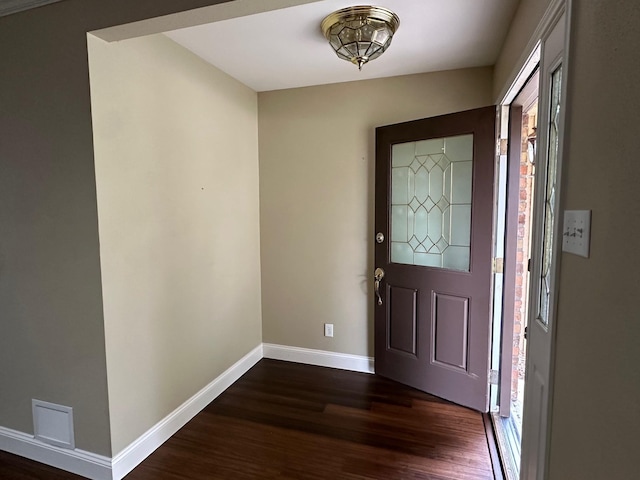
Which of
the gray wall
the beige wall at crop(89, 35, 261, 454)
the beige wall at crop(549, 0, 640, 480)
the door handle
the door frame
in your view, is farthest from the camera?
the door handle

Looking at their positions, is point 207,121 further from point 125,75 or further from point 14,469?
point 14,469

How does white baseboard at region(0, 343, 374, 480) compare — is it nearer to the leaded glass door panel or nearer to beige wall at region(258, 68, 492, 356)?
beige wall at region(258, 68, 492, 356)

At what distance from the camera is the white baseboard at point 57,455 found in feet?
6.14

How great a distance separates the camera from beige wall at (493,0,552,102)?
1484 mm

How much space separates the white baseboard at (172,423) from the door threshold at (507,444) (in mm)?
1945

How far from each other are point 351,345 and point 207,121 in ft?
7.14

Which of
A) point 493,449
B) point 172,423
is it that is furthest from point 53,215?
point 493,449

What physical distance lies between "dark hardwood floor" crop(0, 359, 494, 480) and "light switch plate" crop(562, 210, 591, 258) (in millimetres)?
1489

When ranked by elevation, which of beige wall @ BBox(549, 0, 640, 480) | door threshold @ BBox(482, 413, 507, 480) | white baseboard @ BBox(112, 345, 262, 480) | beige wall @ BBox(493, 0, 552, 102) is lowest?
door threshold @ BBox(482, 413, 507, 480)

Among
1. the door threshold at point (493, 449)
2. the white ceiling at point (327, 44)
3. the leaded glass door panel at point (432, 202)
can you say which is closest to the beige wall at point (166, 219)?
the white ceiling at point (327, 44)

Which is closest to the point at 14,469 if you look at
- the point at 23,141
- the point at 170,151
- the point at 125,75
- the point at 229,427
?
the point at 229,427

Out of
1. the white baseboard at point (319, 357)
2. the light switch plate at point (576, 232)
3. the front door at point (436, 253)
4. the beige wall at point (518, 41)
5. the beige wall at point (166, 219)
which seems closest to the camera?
the light switch plate at point (576, 232)

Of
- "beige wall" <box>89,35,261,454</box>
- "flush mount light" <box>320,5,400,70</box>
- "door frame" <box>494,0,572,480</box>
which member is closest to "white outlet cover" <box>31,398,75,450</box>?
"beige wall" <box>89,35,261,454</box>

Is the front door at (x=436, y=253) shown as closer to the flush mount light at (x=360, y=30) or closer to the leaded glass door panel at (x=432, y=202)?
the leaded glass door panel at (x=432, y=202)
